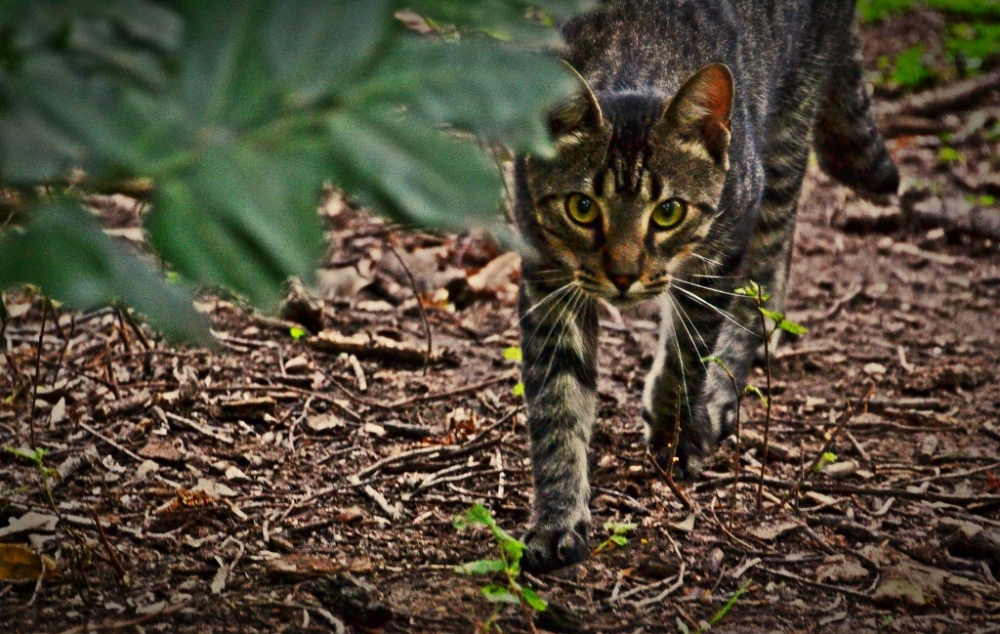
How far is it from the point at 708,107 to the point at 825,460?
4.20 ft

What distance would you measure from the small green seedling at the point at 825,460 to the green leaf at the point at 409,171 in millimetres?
2875

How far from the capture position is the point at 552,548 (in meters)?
3.29

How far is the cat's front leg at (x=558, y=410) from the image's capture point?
3.32 m

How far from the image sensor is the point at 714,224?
3.65 meters

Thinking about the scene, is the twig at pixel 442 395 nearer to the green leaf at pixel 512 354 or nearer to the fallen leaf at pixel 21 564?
the green leaf at pixel 512 354

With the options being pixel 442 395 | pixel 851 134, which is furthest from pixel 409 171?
pixel 851 134

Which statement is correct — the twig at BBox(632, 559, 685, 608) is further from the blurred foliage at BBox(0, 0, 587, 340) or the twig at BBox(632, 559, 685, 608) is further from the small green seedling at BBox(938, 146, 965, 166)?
the small green seedling at BBox(938, 146, 965, 166)

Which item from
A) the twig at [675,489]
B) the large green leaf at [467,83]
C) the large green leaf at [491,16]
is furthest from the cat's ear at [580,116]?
the large green leaf at [467,83]

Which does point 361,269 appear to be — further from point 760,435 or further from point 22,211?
point 22,211

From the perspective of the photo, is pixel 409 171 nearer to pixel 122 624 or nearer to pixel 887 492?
pixel 122 624

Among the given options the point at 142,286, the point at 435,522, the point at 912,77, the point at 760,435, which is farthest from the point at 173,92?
the point at 912,77

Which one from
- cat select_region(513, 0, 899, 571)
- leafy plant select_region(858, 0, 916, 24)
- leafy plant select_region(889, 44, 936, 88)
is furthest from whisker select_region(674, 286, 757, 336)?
leafy plant select_region(858, 0, 916, 24)

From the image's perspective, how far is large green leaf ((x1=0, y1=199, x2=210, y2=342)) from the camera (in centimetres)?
95

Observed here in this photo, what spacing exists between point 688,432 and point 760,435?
34cm
